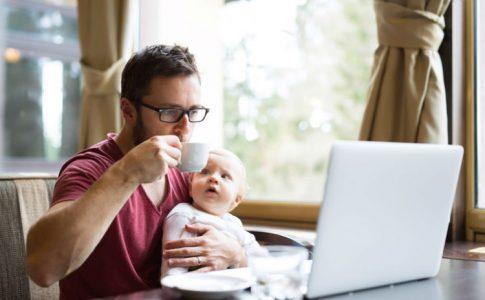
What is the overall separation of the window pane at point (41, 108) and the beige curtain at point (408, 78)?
8.19 ft

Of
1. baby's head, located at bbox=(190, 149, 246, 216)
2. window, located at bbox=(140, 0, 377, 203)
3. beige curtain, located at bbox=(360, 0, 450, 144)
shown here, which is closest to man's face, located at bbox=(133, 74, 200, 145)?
baby's head, located at bbox=(190, 149, 246, 216)

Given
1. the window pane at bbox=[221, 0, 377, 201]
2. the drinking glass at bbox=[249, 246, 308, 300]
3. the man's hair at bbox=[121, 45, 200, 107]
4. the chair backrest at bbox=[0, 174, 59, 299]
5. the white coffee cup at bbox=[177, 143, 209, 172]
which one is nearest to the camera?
the drinking glass at bbox=[249, 246, 308, 300]

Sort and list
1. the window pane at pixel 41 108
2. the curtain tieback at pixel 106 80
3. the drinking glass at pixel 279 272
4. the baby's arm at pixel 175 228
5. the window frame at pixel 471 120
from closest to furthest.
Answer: the drinking glass at pixel 279 272
the baby's arm at pixel 175 228
the window frame at pixel 471 120
the curtain tieback at pixel 106 80
the window pane at pixel 41 108

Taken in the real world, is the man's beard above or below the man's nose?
below

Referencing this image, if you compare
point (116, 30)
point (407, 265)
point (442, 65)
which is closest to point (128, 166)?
point (407, 265)

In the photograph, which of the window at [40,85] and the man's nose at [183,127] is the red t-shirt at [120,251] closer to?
the man's nose at [183,127]

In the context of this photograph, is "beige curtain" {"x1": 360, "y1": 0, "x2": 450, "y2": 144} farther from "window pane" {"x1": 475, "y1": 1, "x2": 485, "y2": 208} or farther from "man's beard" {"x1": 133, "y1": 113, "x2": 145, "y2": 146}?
"man's beard" {"x1": 133, "y1": 113, "x2": 145, "y2": 146}

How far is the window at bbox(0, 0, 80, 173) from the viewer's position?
394 centimetres

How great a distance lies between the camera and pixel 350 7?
5.91 meters

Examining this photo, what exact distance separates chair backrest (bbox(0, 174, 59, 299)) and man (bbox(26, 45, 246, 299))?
258 millimetres

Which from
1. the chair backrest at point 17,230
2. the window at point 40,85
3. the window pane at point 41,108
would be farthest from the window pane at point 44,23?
the chair backrest at point 17,230

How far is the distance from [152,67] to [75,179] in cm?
42

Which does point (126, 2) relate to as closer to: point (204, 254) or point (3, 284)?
point (3, 284)

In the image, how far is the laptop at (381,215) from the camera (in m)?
1.07
